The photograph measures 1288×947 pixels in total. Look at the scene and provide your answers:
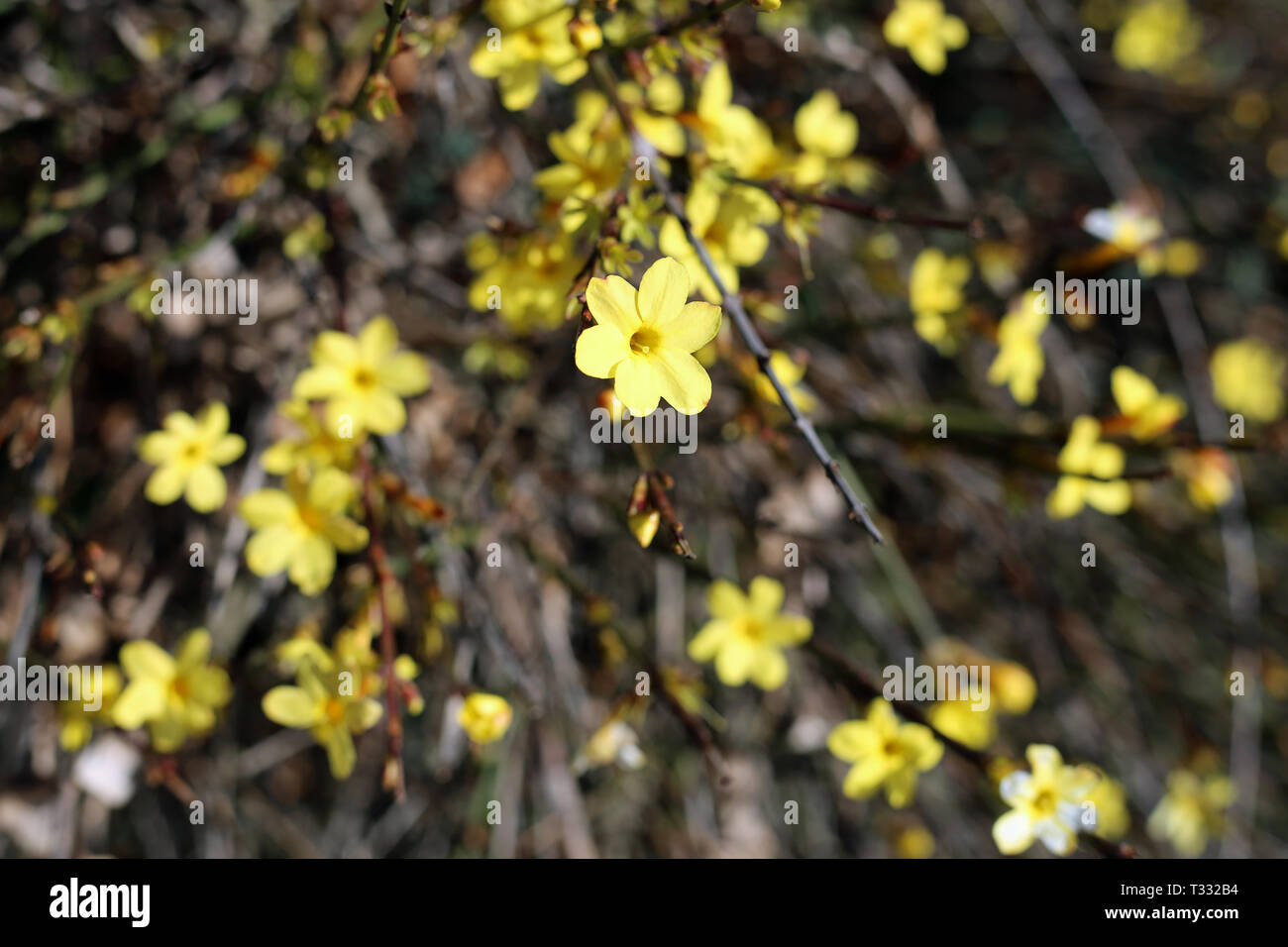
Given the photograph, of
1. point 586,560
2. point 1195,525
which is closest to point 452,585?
point 586,560

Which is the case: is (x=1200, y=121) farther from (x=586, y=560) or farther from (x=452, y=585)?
(x=452, y=585)

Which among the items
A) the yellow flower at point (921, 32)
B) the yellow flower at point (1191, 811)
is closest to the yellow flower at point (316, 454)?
the yellow flower at point (921, 32)

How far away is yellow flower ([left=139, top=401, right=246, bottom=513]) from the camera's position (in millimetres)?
2312

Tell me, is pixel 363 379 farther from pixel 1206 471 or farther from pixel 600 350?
pixel 1206 471

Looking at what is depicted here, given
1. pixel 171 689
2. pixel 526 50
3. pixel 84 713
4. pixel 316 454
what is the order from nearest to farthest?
pixel 526 50 < pixel 316 454 < pixel 171 689 < pixel 84 713

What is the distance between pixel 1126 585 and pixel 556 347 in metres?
3.00

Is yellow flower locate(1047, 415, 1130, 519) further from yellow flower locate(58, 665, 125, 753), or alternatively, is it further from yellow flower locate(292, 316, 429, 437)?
yellow flower locate(58, 665, 125, 753)

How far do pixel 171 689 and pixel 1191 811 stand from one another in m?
4.03

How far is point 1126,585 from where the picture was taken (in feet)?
13.4

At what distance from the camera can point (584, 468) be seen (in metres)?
3.24

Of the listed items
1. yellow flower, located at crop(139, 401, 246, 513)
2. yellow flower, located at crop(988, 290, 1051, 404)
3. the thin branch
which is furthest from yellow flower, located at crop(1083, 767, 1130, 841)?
yellow flower, located at crop(139, 401, 246, 513)

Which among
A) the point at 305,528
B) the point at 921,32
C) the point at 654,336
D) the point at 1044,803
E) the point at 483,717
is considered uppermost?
the point at 921,32

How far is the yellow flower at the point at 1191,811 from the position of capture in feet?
12.2

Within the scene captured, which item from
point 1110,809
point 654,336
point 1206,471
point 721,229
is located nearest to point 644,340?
point 654,336
